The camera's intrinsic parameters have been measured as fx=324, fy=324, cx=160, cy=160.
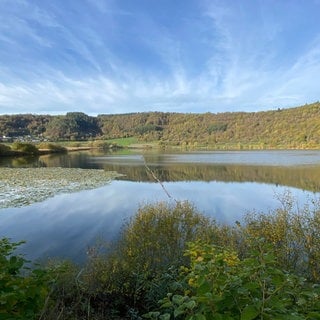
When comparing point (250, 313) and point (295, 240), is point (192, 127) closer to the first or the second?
point (295, 240)

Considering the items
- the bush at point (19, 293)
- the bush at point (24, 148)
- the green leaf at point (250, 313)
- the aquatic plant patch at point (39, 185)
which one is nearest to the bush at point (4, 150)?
the bush at point (24, 148)

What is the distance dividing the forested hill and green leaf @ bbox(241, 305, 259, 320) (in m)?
105

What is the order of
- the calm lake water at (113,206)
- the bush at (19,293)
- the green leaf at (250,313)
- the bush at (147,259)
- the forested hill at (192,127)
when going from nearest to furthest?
the green leaf at (250,313) < the bush at (19,293) < the bush at (147,259) < the calm lake water at (113,206) < the forested hill at (192,127)

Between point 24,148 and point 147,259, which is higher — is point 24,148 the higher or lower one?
the lower one

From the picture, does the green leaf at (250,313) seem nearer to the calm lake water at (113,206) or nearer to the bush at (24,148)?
the calm lake water at (113,206)

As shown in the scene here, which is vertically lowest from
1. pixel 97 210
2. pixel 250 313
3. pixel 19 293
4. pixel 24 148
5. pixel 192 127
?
pixel 97 210

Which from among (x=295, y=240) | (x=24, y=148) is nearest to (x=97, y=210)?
(x=295, y=240)

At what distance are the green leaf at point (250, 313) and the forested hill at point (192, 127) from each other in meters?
105

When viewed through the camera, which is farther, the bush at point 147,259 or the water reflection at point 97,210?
the water reflection at point 97,210

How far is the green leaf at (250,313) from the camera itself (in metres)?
1.65

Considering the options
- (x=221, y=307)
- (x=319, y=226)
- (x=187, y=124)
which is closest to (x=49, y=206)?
(x=319, y=226)

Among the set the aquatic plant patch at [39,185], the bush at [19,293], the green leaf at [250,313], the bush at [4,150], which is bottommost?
the aquatic plant patch at [39,185]

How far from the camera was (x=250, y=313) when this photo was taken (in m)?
1.68

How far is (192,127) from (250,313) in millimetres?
156572
